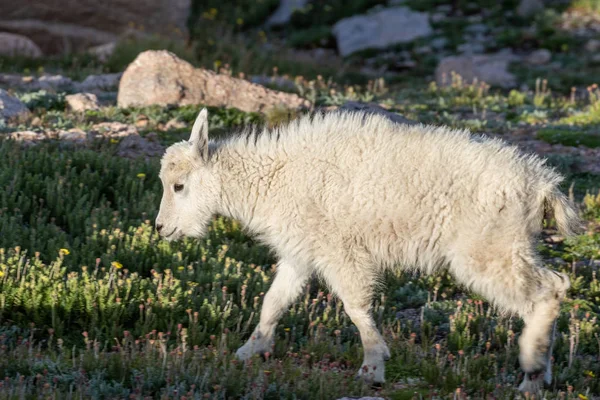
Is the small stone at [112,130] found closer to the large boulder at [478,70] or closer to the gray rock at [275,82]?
the gray rock at [275,82]

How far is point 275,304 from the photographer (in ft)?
25.3

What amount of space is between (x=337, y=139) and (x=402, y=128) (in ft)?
1.82

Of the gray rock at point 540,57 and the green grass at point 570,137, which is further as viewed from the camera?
the gray rock at point 540,57

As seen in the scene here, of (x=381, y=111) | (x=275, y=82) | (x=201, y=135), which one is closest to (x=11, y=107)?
(x=381, y=111)

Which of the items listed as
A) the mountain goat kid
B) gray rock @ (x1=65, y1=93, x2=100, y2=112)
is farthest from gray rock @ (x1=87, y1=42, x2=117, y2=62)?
the mountain goat kid

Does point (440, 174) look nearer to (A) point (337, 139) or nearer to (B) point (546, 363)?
(A) point (337, 139)

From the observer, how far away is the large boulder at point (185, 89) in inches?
538

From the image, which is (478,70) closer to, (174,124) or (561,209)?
(174,124)

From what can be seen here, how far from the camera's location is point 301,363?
7.28 meters

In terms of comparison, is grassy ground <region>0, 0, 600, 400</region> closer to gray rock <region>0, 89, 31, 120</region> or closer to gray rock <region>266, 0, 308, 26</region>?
gray rock <region>0, 89, 31, 120</region>

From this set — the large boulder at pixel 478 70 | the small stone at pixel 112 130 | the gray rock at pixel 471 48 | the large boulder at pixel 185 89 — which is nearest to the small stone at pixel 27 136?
the small stone at pixel 112 130

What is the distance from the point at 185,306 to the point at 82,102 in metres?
6.60

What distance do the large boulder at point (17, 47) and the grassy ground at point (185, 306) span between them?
6.01 meters

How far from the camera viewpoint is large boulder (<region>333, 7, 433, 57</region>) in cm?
2506
